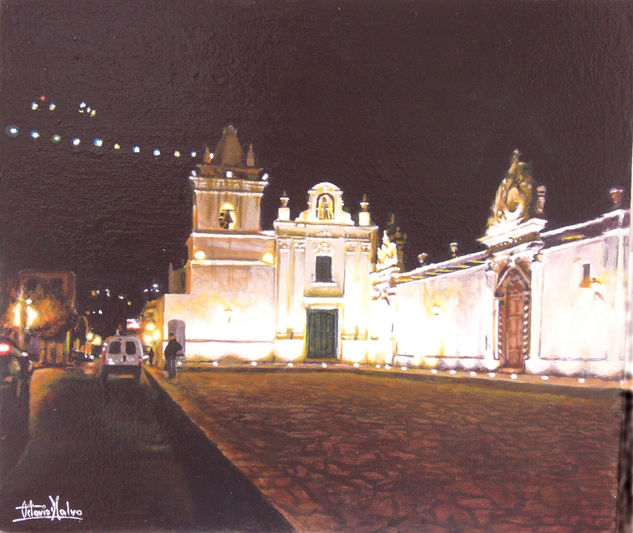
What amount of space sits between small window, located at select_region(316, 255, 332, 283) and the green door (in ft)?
1.59

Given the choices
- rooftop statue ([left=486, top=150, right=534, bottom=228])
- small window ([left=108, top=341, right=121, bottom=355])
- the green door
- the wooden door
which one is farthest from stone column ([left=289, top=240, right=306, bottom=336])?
small window ([left=108, top=341, right=121, bottom=355])

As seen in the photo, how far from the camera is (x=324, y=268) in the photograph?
7336 millimetres

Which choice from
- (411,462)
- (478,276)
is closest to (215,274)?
(411,462)

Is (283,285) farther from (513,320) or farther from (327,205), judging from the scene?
(513,320)

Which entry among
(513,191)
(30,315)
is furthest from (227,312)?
(513,191)

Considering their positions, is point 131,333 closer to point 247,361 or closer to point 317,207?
point 247,361

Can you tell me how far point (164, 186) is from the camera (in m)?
5.46

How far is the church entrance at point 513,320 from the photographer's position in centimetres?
804

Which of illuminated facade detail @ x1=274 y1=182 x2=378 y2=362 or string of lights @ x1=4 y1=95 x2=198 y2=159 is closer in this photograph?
string of lights @ x1=4 y1=95 x2=198 y2=159

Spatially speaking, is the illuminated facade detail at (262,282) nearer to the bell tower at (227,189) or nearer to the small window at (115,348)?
the bell tower at (227,189)

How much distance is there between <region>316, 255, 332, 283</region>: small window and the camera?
7191mm

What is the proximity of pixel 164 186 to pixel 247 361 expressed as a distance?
202 centimetres

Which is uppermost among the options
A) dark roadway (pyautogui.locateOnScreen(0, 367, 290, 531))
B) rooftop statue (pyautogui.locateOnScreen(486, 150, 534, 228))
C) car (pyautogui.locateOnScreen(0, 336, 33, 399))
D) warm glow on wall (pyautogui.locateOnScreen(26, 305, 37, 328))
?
rooftop statue (pyautogui.locateOnScreen(486, 150, 534, 228))

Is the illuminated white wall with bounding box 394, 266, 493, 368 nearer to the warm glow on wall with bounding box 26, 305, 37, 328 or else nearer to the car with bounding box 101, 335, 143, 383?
the car with bounding box 101, 335, 143, 383
